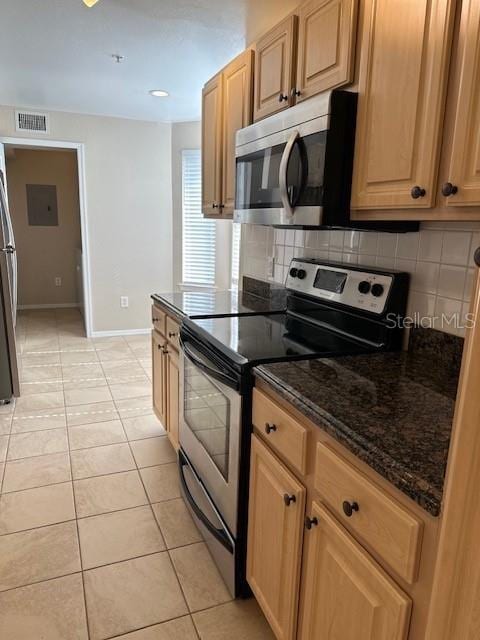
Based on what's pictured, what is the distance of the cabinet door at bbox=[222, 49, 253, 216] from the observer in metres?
2.20

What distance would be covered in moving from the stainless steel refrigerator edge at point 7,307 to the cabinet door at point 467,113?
290cm

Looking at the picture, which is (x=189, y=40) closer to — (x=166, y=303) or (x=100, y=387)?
(x=166, y=303)

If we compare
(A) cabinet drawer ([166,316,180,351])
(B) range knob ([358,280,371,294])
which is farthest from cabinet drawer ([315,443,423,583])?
(A) cabinet drawer ([166,316,180,351])

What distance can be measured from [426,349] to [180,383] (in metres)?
1.16

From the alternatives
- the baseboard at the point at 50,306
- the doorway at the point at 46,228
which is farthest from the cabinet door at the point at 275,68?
the baseboard at the point at 50,306

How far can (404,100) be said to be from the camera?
3.94 feet

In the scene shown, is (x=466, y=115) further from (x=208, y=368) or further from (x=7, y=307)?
(x=7, y=307)

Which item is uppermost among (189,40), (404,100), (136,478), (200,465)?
(189,40)

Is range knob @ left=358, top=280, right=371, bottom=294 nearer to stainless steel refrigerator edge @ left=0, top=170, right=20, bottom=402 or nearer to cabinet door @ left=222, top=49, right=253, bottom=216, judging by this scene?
cabinet door @ left=222, top=49, right=253, bottom=216

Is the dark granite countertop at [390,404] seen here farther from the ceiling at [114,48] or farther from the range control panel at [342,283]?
the ceiling at [114,48]

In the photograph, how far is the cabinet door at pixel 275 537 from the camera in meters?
1.22

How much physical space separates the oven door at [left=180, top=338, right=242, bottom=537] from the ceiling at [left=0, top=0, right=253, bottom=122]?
5.65 feet

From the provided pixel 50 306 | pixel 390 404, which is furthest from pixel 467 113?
pixel 50 306

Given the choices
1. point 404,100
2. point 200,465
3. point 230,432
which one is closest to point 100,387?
point 200,465
